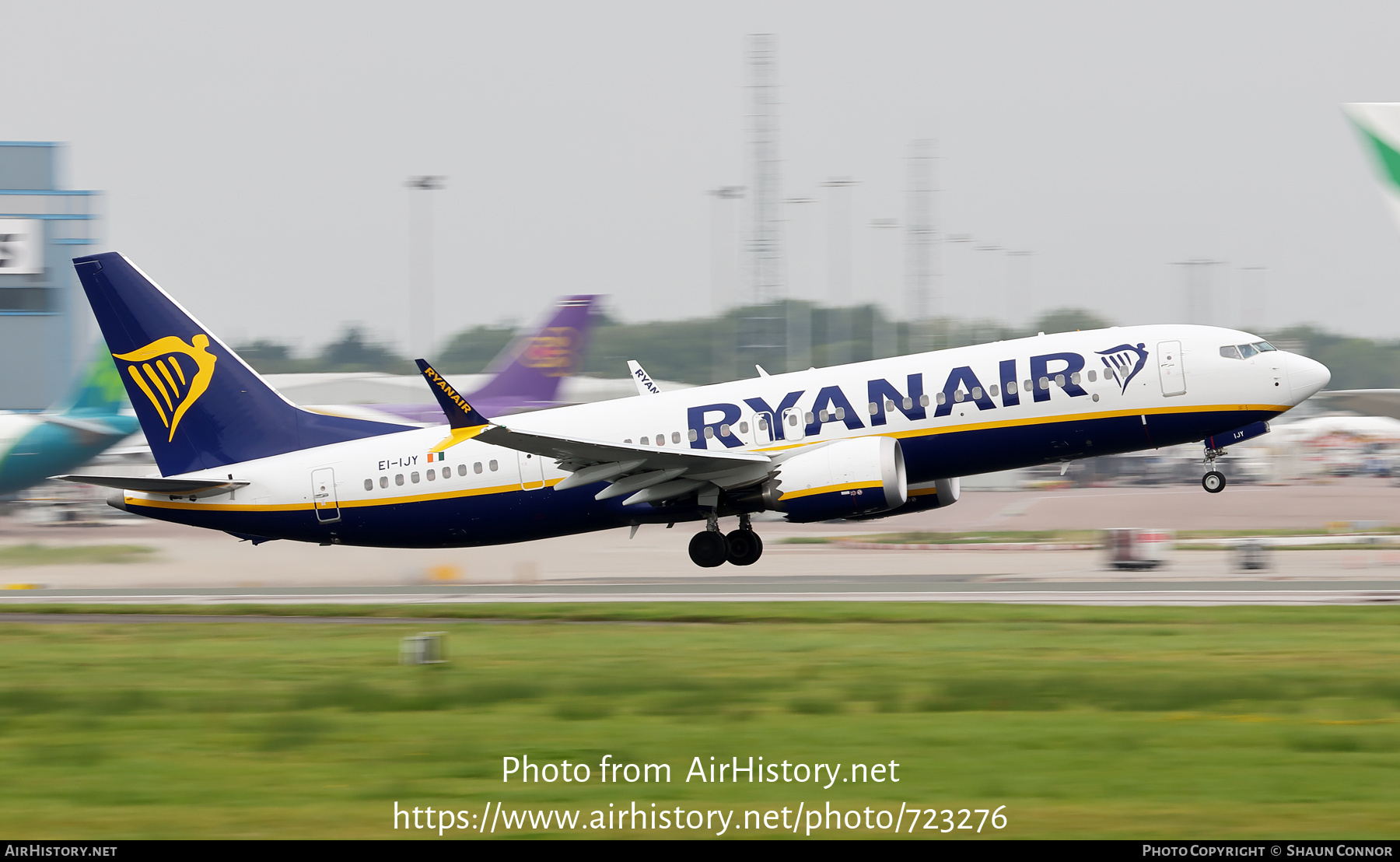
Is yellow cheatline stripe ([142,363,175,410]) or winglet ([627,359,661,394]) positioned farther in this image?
winglet ([627,359,661,394])

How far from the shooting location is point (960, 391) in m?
26.2

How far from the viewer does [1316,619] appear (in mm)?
20984

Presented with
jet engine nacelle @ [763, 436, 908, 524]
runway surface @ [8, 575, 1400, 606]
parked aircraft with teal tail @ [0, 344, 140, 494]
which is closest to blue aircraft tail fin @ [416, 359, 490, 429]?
runway surface @ [8, 575, 1400, 606]

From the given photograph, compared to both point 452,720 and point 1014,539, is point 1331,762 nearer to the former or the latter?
point 452,720

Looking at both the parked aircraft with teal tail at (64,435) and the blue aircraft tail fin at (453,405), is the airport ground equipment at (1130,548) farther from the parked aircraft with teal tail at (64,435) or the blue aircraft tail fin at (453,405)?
the parked aircraft with teal tail at (64,435)

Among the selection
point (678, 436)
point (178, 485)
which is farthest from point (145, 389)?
point (678, 436)

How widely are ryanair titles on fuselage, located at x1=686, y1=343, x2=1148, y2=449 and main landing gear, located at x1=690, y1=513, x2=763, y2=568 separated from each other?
72.9 inches

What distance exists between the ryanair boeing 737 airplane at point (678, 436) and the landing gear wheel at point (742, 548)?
1.9 inches

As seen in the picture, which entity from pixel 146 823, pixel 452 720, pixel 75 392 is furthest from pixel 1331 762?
pixel 75 392

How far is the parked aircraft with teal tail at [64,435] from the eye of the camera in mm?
47000

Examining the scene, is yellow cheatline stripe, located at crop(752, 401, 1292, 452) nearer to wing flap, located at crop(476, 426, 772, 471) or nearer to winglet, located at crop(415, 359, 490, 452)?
wing flap, located at crop(476, 426, 772, 471)

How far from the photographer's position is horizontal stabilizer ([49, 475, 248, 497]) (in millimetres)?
26891

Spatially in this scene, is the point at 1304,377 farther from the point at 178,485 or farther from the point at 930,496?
the point at 178,485

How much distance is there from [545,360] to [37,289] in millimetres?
45409
